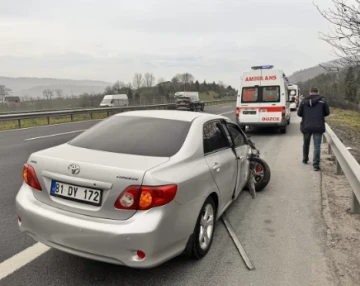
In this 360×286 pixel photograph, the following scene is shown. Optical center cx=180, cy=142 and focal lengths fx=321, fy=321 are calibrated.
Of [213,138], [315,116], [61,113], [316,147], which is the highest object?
[213,138]

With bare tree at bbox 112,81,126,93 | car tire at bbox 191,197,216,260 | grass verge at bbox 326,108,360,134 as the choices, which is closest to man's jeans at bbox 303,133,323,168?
car tire at bbox 191,197,216,260

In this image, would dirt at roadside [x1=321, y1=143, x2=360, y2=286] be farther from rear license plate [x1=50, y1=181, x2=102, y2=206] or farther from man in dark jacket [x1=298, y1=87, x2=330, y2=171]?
rear license plate [x1=50, y1=181, x2=102, y2=206]

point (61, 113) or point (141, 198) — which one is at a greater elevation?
point (141, 198)

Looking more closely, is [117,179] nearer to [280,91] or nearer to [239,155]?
[239,155]

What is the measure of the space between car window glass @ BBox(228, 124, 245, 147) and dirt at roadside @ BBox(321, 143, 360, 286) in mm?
1563

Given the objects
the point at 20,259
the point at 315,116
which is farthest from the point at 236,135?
the point at 315,116

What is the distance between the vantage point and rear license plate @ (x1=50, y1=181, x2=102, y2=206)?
2.70 meters

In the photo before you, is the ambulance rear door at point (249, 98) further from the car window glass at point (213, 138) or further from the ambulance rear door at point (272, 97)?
the car window glass at point (213, 138)

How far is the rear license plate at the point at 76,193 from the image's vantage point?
2699 millimetres

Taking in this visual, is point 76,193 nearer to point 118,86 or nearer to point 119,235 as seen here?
point 119,235

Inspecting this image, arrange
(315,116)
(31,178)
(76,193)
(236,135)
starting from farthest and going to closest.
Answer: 1. (315,116)
2. (236,135)
3. (31,178)
4. (76,193)

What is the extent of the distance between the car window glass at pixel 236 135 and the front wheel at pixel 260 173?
31.1 inches

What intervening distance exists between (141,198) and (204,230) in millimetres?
1045

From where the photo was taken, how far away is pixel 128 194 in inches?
103
